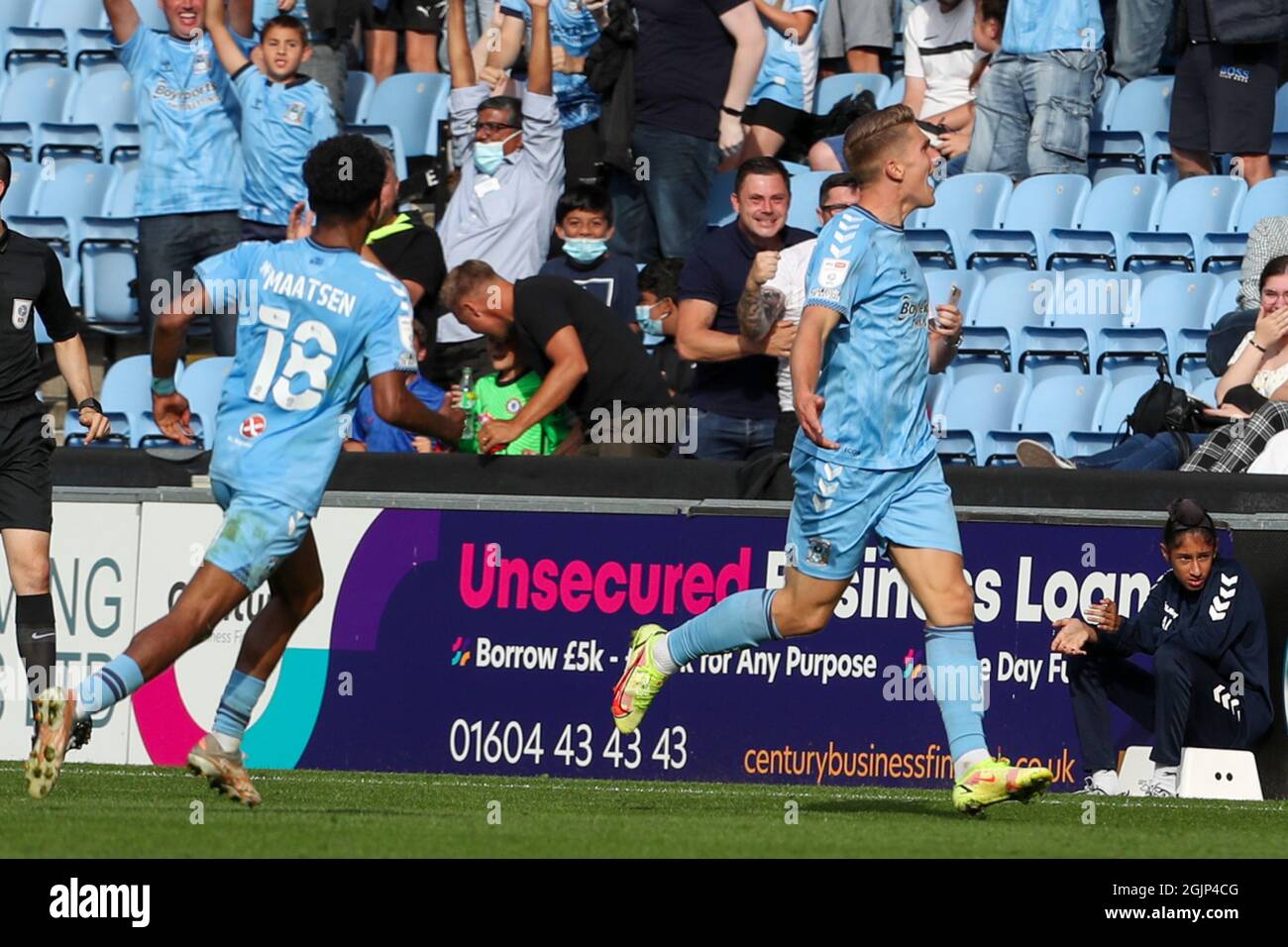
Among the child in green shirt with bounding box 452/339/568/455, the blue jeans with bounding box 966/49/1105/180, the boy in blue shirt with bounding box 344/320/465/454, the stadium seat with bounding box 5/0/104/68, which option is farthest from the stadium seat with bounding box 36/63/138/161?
the blue jeans with bounding box 966/49/1105/180

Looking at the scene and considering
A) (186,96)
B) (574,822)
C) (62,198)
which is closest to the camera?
(574,822)

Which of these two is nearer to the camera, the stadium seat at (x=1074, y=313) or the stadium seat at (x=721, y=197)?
the stadium seat at (x=1074, y=313)

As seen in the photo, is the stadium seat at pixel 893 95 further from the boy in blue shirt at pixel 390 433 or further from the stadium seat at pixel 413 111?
the boy in blue shirt at pixel 390 433

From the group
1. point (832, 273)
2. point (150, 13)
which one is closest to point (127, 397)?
point (150, 13)

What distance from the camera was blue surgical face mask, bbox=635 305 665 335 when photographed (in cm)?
1228

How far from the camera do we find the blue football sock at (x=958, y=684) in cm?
754

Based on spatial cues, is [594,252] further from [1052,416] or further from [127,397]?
[127,397]

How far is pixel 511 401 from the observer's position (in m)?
11.4

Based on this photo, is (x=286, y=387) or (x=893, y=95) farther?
(x=893, y=95)

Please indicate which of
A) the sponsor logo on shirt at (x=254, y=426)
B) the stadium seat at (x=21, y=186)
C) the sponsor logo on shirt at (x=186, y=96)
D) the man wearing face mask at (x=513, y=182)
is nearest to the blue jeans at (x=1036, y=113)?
the man wearing face mask at (x=513, y=182)

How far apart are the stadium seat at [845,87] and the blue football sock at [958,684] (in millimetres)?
7975

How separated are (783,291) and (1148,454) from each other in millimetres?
1955
